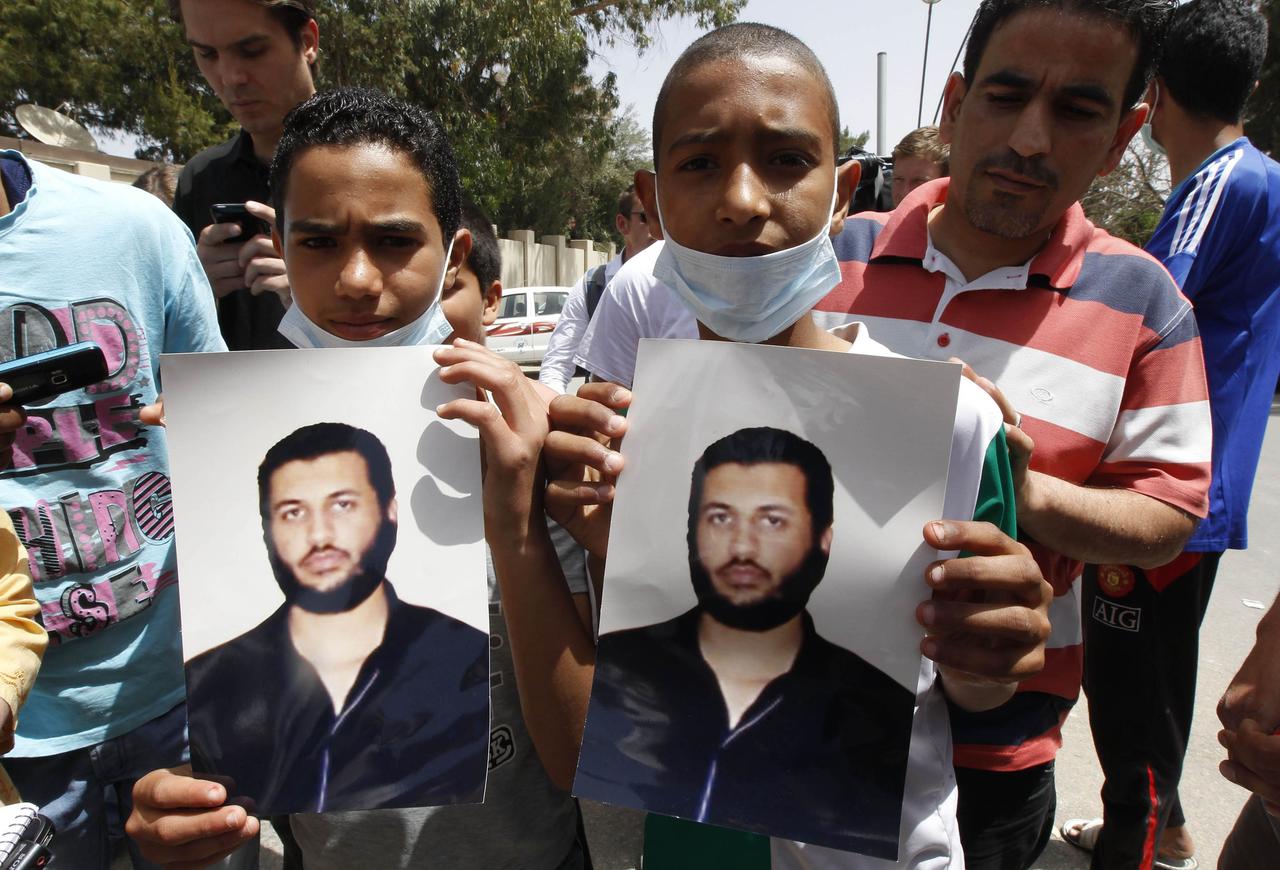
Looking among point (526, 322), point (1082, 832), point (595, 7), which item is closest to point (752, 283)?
point (1082, 832)

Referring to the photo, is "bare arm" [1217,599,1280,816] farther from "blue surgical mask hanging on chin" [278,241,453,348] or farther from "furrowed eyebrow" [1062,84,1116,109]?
"blue surgical mask hanging on chin" [278,241,453,348]

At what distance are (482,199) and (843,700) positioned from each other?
1969cm

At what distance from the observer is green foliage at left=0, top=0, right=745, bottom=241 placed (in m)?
17.2

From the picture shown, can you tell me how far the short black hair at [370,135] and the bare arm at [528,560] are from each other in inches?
18.3

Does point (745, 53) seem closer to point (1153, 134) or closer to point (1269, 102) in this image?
point (1153, 134)

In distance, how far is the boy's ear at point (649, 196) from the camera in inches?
53.5

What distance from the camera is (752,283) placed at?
1215 mm

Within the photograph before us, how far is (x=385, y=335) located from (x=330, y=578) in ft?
1.30

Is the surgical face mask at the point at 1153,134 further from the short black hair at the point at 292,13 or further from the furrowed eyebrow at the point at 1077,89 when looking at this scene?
the short black hair at the point at 292,13

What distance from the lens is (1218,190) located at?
2.11 metres

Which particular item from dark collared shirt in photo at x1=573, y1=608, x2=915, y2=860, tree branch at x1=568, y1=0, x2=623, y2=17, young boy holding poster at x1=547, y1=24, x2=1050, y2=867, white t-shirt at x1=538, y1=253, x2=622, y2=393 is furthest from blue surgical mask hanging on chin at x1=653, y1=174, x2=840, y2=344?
tree branch at x1=568, y1=0, x2=623, y2=17

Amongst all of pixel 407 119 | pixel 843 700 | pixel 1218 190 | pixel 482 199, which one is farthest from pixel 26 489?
pixel 482 199

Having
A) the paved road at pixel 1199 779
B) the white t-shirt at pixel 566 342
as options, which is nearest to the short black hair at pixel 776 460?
the paved road at pixel 1199 779

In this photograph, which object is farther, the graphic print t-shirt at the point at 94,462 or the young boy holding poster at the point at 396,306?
the graphic print t-shirt at the point at 94,462
